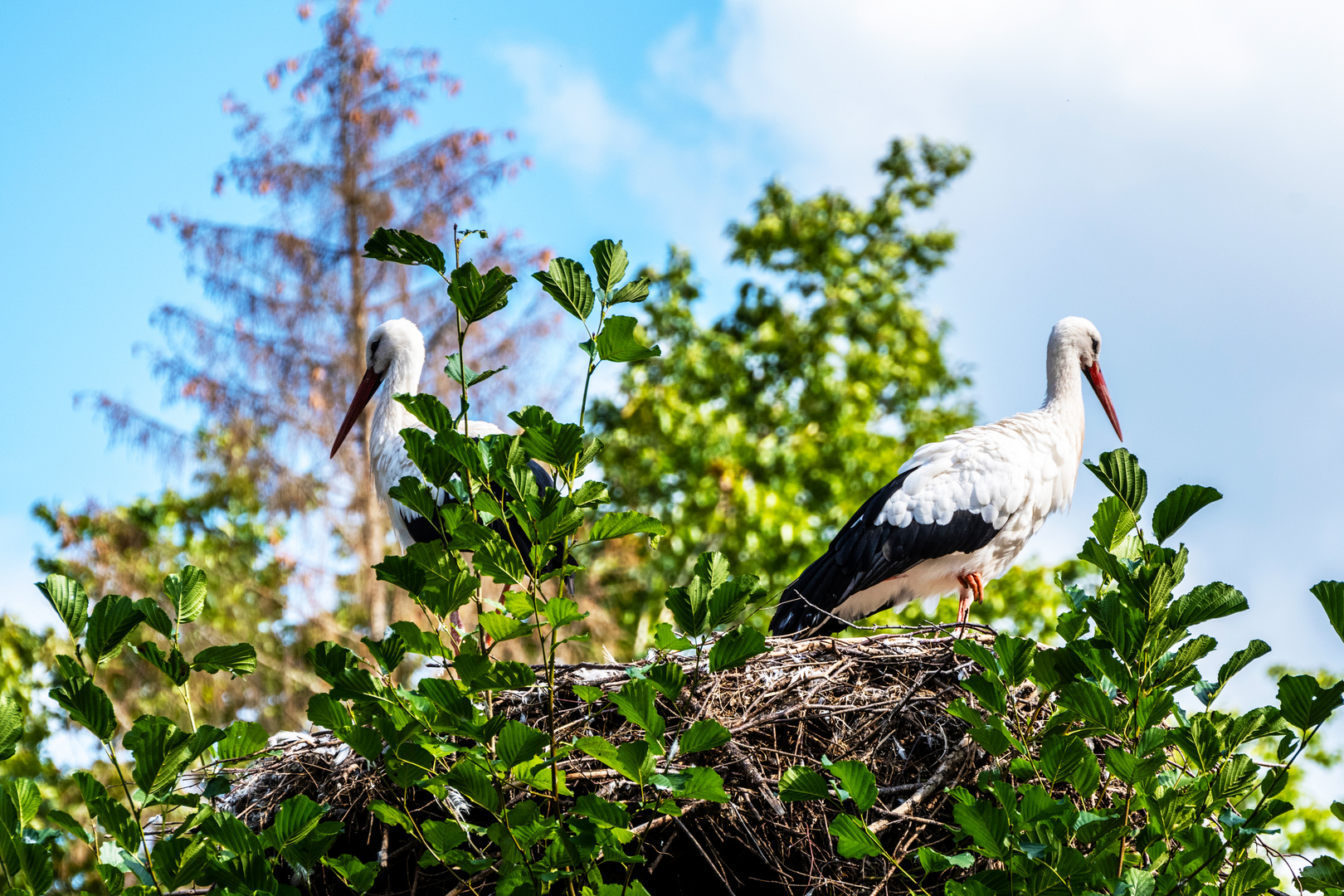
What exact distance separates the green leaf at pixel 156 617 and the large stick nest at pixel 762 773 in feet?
2.99

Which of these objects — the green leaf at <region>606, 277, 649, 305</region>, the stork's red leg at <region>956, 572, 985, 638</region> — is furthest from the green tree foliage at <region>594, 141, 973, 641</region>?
the green leaf at <region>606, 277, 649, 305</region>

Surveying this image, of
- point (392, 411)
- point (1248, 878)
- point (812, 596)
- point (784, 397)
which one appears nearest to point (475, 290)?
point (1248, 878)

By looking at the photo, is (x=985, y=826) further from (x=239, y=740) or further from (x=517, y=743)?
(x=239, y=740)

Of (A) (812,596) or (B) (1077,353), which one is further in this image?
(B) (1077,353)

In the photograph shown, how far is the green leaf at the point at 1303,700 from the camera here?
205 centimetres

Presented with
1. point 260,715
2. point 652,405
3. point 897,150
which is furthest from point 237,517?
point 897,150

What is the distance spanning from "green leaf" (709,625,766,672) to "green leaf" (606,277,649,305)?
61 centimetres

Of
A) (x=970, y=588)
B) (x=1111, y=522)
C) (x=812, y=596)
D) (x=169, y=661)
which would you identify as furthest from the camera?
(x=970, y=588)

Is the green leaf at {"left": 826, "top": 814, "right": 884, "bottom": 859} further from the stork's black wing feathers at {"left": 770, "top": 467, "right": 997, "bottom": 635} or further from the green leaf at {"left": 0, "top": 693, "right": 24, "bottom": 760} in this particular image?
the stork's black wing feathers at {"left": 770, "top": 467, "right": 997, "bottom": 635}

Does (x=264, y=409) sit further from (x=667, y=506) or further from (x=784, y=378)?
(x=784, y=378)

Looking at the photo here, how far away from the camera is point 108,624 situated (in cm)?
219

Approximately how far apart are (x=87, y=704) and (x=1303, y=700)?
205 cm

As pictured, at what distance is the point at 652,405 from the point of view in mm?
10469

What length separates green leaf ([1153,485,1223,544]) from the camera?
2222 mm
